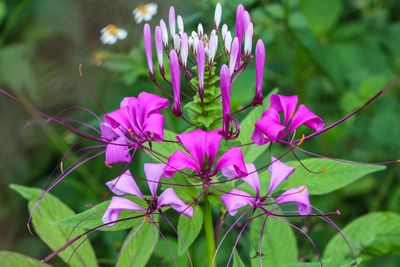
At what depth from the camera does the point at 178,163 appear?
24.1 inches

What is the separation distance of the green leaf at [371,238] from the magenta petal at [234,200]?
14.0 inches

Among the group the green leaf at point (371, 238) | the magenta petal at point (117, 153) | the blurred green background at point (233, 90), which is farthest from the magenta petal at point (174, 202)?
the blurred green background at point (233, 90)

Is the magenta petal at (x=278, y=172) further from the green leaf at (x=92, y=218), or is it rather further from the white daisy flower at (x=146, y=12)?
the white daisy flower at (x=146, y=12)

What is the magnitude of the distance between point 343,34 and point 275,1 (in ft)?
1.12

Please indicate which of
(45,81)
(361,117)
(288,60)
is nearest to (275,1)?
(288,60)

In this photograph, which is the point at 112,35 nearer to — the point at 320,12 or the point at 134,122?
the point at 320,12

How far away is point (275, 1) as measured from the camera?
1813 millimetres

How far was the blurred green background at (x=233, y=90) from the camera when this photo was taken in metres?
1.43

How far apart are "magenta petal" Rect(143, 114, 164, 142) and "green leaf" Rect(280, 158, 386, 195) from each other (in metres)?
0.26

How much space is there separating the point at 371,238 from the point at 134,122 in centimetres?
55

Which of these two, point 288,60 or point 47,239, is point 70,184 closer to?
point 47,239

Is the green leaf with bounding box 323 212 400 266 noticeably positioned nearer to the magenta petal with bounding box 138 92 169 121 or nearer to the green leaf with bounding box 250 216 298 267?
the green leaf with bounding box 250 216 298 267

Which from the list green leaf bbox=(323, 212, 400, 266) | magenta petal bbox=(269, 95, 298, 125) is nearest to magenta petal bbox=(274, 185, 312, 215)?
magenta petal bbox=(269, 95, 298, 125)

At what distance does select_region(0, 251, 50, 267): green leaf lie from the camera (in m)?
0.77
